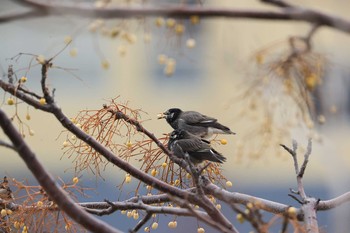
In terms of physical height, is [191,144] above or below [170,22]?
above

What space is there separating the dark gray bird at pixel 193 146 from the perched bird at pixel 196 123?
54cm

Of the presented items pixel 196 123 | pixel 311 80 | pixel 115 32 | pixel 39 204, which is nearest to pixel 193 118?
pixel 196 123

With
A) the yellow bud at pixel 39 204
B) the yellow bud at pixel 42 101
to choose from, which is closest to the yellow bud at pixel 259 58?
the yellow bud at pixel 42 101

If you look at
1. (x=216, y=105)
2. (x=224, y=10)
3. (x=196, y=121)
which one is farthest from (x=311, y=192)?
(x=224, y=10)

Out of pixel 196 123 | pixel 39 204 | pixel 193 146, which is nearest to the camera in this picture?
pixel 39 204

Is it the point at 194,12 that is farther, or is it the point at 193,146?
the point at 193,146

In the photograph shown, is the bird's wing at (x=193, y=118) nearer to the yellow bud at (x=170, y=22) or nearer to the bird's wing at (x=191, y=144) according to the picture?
the bird's wing at (x=191, y=144)

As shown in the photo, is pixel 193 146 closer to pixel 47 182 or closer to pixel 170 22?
pixel 47 182

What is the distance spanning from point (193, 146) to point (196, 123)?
106 cm

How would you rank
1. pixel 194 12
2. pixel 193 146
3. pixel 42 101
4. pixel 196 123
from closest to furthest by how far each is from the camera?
pixel 194 12 → pixel 42 101 → pixel 193 146 → pixel 196 123

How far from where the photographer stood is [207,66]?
10703 mm

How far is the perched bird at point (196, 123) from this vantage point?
16.0 ft

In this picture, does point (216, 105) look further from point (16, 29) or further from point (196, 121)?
point (196, 121)

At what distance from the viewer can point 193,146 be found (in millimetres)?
4250
